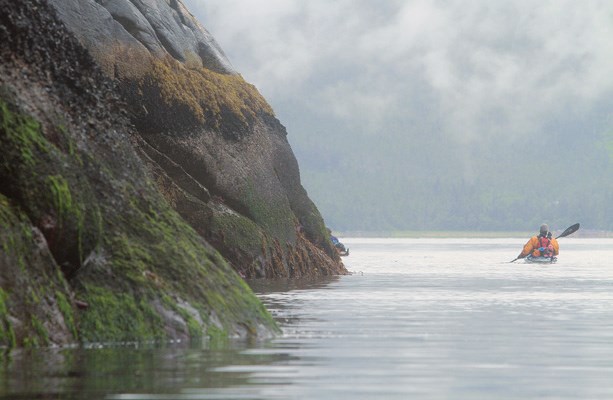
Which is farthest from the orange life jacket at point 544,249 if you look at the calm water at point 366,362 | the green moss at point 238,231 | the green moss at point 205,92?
the calm water at point 366,362

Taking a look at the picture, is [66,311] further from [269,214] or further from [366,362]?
[269,214]

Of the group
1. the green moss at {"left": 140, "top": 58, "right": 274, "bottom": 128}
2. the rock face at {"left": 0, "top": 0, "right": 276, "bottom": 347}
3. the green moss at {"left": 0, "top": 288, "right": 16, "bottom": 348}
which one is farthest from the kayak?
the green moss at {"left": 0, "top": 288, "right": 16, "bottom": 348}

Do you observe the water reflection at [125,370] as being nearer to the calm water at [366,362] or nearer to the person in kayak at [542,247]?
the calm water at [366,362]

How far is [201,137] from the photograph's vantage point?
40156mm

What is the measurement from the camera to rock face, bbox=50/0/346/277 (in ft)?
126

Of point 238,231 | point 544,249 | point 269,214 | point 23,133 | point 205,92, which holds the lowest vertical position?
point 23,133

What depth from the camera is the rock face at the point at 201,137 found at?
3841 cm

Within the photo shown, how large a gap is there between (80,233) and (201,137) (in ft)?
73.4

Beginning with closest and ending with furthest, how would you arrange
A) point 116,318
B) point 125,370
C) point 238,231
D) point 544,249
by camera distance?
point 125,370
point 116,318
point 238,231
point 544,249


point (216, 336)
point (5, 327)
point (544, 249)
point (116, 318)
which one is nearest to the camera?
point (5, 327)

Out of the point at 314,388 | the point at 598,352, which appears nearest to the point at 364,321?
the point at 598,352

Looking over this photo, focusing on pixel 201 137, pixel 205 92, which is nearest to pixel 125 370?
pixel 201 137

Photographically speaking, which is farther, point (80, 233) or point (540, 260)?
point (540, 260)

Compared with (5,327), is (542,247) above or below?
above
